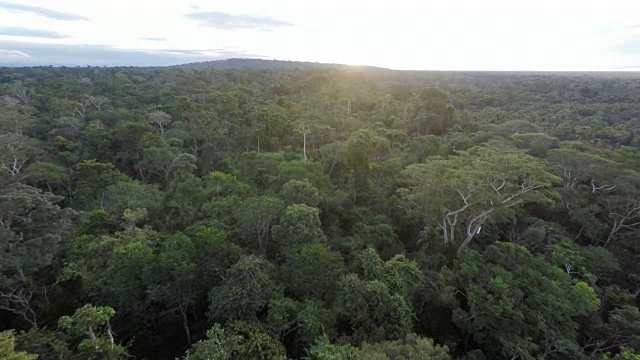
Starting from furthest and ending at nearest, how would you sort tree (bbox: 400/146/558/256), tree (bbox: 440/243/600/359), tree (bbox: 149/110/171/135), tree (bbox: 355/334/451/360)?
tree (bbox: 149/110/171/135) < tree (bbox: 400/146/558/256) < tree (bbox: 440/243/600/359) < tree (bbox: 355/334/451/360)

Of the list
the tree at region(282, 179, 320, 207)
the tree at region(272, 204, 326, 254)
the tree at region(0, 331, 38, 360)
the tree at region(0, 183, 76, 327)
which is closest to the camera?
the tree at region(0, 331, 38, 360)

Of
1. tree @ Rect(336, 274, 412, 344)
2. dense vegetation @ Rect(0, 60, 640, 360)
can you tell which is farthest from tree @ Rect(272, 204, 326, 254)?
tree @ Rect(336, 274, 412, 344)

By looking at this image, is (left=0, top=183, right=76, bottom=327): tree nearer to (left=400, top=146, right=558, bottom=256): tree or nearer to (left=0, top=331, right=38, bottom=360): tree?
(left=0, top=331, right=38, bottom=360): tree

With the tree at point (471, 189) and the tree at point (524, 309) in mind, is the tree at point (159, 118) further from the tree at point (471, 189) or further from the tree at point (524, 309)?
the tree at point (524, 309)

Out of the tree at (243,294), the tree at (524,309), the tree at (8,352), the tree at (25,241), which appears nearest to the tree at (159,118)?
the tree at (25,241)

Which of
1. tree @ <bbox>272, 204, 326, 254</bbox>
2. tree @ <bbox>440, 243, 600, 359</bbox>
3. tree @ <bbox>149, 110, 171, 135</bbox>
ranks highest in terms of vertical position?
tree @ <bbox>149, 110, 171, 135</bbox>

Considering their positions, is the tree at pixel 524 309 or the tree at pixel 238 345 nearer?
the tree at pixel 238 345

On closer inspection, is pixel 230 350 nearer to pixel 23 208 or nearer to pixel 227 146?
pixel 23 208

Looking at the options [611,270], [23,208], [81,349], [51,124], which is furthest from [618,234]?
[51,124]

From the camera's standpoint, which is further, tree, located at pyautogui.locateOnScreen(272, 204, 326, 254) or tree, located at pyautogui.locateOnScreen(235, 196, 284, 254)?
tree, located at pyautogui.locateOnScreen(235, 196, 284, 254)
